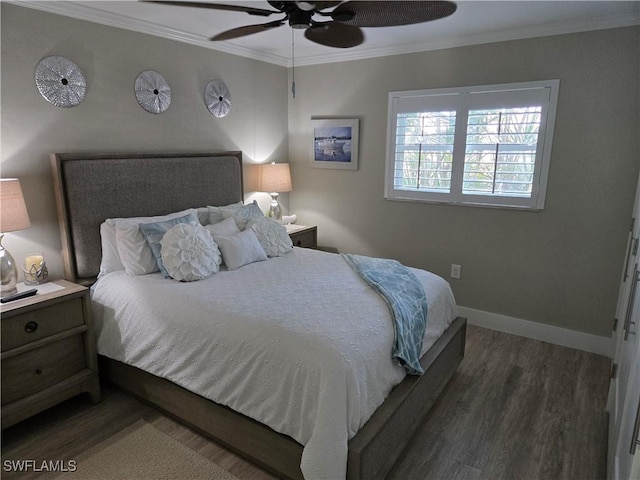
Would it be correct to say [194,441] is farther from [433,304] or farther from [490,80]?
[490,80]

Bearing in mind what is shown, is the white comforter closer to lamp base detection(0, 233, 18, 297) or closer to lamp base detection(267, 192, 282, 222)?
lamp base detection(0, 233, 18, 297)

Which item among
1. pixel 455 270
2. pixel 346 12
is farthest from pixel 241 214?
pixel 455 270

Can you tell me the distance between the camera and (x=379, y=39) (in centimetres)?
357

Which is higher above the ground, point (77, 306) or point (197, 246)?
point (197, 246)

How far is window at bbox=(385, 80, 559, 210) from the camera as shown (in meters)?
3.25

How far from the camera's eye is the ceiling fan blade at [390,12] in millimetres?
1723

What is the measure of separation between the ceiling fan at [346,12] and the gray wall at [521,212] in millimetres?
1716

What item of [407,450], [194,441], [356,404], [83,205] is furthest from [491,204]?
[83,205]

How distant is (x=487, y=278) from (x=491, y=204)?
2.20 ft

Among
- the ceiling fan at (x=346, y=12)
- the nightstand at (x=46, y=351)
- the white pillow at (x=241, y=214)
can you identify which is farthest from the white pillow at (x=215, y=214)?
the ceiling fan at (x=346, y=12)

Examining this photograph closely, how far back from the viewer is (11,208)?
2.29 meters

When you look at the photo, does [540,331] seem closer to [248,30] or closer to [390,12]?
[390,12]

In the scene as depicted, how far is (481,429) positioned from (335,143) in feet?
9.70

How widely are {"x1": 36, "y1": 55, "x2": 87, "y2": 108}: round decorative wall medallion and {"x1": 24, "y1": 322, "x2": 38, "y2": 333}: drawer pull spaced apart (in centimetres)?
145
